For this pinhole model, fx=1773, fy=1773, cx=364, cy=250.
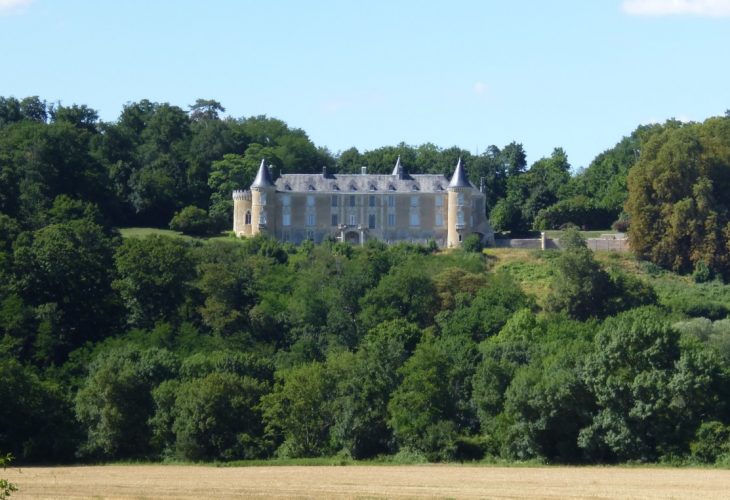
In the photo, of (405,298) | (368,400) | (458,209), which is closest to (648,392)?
(368,400)

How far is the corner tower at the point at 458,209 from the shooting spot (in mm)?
94162

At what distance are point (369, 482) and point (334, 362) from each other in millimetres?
16022

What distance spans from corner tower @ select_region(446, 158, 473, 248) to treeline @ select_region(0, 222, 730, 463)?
9412 millimetres

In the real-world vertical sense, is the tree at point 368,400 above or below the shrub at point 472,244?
below

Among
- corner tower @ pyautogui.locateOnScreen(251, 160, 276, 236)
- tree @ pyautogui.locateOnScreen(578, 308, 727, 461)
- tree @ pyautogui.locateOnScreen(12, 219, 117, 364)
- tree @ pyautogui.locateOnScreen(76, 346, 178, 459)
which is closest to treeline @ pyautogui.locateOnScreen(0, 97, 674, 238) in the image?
corner tower @ pyautogui.locateOnScreen(251, 160, 276, 236)

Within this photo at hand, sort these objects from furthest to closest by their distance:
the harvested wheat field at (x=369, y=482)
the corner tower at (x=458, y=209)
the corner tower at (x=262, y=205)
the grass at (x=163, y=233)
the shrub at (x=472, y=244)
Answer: the corner tower at (x=262, y=205) < the grass at (x=163, y=233) < the corner tower at (x=458, y=209) < the shrub at (x=472, y=244) < the harvested wheat field at (x=369, y=482)

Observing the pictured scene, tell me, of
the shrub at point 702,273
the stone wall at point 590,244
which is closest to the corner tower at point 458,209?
the stone wall at point 590,244

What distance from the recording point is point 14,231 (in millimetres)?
80062

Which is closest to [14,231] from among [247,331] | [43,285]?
[43,285]

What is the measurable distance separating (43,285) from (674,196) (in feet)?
107

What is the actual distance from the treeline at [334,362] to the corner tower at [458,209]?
9412 mm

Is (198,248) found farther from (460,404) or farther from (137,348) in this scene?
(460,404)

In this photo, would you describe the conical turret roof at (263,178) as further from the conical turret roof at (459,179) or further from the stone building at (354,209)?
the conical turret roof at (459,179)

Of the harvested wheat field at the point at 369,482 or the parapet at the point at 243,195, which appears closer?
the harvested wheat field at the point at 369,482
